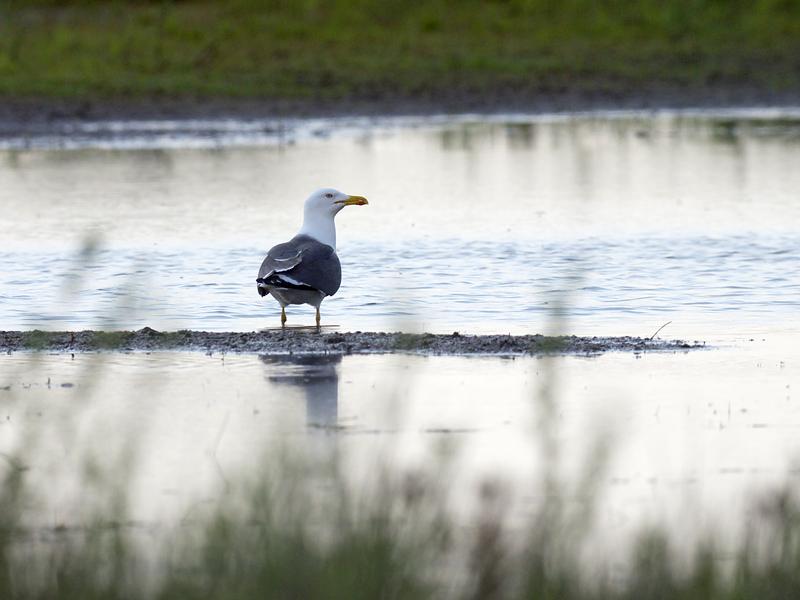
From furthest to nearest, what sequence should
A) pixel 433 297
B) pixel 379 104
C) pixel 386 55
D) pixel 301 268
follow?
pixel 386 55 < pixel 379 104 < pixel 433 297 < pixel 301 268

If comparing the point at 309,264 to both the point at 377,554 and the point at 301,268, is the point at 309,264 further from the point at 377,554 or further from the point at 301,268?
the point at 377,554

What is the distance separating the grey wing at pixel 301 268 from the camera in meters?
10.4

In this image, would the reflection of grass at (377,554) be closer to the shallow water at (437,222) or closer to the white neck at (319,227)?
the shallow water at (437,222)

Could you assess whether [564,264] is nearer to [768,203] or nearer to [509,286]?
[509,286]

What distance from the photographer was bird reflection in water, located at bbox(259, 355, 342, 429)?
7961mm

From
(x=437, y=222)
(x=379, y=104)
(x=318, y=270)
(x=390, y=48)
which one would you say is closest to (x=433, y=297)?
(x=318, y=270)

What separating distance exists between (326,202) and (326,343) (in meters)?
1.62

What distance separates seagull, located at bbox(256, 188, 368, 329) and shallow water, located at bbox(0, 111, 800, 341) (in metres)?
0.36

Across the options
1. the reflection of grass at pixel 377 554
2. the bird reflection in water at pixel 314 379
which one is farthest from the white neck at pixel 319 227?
the reflection of grass at pixel 377 554

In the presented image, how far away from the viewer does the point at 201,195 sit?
18.7 metres

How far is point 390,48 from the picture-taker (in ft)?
101

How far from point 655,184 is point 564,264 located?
6.08 m

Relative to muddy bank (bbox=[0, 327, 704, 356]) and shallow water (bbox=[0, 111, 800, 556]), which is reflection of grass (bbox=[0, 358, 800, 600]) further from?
muddy bank (bbox=[0, 327, 704, 356])

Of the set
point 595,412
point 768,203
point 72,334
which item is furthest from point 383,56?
point 595,412
